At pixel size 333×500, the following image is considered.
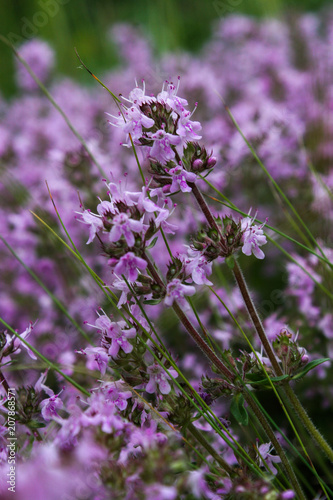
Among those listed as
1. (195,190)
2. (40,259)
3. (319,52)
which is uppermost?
(319,52)

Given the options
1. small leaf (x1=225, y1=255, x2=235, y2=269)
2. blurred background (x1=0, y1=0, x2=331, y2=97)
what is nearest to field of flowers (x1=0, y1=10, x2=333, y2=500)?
small leaf (x1=225, y1=255, x2=235, y2=269)

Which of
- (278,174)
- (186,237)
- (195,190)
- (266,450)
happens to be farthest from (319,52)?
(266,450)

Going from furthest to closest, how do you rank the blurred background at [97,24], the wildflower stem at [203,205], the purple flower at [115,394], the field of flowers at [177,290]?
the blurred background at [97,24]
the wildflower stem at [203,205]
the purple flower at [115,394]
the field of flowers at [177,290]

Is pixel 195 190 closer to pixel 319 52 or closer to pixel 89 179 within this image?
pixel 89 179

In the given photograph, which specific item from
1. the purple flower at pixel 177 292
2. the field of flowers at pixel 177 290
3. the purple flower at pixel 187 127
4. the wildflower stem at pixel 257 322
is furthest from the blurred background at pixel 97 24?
the purple flower at pixel 177 292

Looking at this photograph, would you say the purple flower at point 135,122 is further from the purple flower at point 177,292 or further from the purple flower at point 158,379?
the purple flower at point 158,379

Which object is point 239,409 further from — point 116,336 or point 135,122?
point 135,122

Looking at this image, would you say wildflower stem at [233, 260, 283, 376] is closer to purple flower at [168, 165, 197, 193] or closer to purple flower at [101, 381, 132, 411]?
purple flower at [168, 165, 197, 193]
